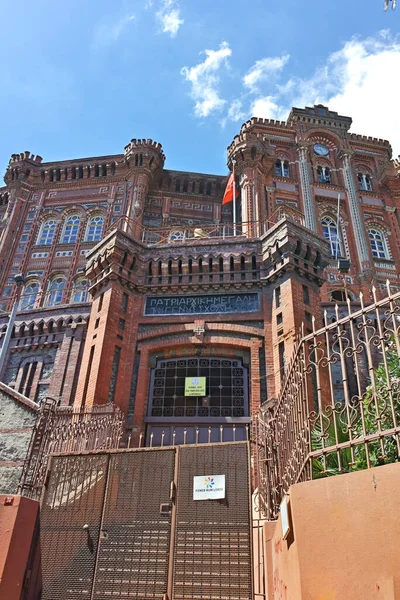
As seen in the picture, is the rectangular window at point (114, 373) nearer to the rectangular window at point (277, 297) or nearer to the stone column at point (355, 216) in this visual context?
the rectangular window at point (277, 297)

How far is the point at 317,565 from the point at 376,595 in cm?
59

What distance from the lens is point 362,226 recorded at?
94.1 ft

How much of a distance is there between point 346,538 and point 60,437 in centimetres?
767

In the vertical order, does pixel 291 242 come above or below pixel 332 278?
below

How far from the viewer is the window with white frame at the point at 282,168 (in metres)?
30.5

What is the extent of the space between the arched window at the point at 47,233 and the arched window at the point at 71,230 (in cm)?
70

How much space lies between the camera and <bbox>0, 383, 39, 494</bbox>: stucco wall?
11.0 m

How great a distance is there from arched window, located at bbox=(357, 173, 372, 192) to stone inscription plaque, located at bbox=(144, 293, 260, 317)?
65.1ft

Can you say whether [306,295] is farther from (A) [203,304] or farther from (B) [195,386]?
(B) [195,386]

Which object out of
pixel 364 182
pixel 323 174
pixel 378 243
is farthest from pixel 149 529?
pixel 364 182

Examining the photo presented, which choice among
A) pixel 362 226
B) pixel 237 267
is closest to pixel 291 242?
pixel 237 267

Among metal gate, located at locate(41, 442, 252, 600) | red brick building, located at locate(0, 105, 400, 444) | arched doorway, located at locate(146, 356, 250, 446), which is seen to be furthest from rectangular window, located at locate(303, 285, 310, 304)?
metal gate, located at locate(41, 442, 252, 600)

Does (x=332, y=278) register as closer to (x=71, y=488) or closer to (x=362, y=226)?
(x=362, y=226)

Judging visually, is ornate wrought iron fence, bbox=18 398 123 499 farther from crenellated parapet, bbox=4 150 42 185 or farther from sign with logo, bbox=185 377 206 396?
crenellated parapet, bbox=4 150 42 185
